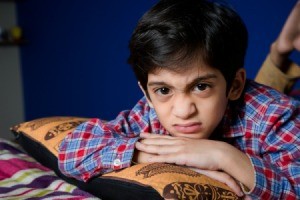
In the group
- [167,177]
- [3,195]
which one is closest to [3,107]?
[3,195]

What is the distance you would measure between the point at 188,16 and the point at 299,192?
0.42m

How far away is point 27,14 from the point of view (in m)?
3.21

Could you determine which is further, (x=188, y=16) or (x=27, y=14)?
(x=27, y=14)

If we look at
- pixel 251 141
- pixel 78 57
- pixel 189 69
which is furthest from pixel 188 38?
pixel 78 57

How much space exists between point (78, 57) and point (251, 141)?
6.94 feet

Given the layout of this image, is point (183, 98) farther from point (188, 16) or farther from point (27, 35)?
point (27, 35)

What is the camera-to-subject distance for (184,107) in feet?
2.70

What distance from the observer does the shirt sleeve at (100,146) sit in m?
0.86

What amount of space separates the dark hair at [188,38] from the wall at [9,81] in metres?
2.54

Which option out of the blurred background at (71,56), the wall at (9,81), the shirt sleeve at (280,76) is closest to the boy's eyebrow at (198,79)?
the shirt sleeve at (280,76)

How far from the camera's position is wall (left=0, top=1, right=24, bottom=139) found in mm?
3228

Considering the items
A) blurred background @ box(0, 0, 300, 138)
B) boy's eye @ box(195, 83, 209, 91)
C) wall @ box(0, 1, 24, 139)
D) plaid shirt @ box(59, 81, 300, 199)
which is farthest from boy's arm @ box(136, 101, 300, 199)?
wall @ box(0, 1, 24, 139)

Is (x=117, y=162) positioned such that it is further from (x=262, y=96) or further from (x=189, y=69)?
(x=262, y=96)

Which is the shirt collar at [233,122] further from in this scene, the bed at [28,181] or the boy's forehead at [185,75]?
the bed at [28,181]
